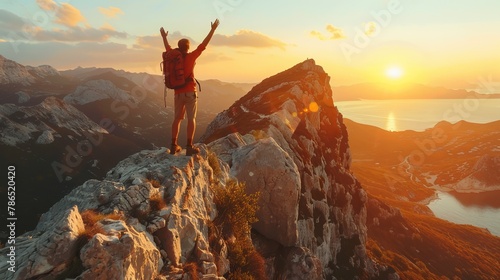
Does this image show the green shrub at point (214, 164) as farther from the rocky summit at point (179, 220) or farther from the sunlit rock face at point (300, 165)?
the sunlit rock face at point (300, 165)

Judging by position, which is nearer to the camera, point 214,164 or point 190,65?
point 190,65

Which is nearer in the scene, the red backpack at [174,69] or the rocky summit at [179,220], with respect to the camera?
the rocky summit at [179,220]

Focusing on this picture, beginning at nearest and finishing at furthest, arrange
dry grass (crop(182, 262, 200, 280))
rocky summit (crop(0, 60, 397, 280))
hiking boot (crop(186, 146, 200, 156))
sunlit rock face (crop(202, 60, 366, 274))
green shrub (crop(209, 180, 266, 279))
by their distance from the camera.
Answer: rocky summit (crop(0, 60, 397, 280)) → dry grass (crop(182, 262, 200, 280)) → green shrub (crop(209, 180, 266, 279)) → hiking boot (crop(186, 146, 200, 156)) → sunlit rock face (crop(202, 60, 366, 274))

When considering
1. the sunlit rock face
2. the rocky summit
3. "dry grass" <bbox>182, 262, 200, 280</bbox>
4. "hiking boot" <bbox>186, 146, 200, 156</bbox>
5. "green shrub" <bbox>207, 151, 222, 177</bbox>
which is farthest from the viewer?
the sunlit rock face

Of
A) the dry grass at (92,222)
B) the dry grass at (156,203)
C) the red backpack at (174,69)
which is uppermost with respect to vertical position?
the red backpack at (174,69)

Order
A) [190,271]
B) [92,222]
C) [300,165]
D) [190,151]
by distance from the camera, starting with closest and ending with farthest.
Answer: [92,222], [190,271], [190,151], [300,165]

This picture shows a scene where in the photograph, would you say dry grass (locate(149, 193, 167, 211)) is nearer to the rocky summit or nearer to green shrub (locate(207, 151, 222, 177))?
the rocky summit

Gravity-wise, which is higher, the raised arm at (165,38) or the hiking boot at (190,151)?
the raised arm at (165,38)

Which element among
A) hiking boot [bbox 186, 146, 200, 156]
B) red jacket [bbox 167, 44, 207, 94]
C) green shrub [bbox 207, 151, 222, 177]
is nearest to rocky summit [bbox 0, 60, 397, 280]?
green shrub [bbox 207, 151, 222, 177]

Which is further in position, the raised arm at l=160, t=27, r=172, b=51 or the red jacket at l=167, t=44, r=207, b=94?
the raised arm at l=160, t=27, r=172, b=51

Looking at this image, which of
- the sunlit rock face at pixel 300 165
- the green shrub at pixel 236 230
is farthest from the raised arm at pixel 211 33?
the sunlit rock face at pixel 300 165

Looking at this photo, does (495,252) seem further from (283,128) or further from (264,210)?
(264,210)

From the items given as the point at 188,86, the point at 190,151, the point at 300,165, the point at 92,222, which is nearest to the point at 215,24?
the point at 188,86

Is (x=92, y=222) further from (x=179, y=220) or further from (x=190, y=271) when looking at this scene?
(x=190, y=271)
